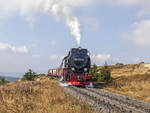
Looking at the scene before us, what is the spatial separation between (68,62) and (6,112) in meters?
18.7

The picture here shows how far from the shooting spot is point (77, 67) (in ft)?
85.9

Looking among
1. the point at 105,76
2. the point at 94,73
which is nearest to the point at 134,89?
the point at 105,76

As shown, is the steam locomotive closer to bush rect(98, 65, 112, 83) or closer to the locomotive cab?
the locomotive cab

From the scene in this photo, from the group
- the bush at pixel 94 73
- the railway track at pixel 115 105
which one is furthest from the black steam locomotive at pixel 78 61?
the bush at pixel 94 73

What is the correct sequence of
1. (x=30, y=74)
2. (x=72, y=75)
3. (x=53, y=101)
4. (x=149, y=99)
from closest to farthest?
(x=53, y=101), (x=149, y=99), (x=72, y=75), (x=30, y=74)

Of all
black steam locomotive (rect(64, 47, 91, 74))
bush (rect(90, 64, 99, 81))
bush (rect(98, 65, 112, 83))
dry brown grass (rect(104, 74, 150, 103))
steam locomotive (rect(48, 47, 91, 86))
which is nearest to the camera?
dry brown grass (rect(104, 74, 150, 103))

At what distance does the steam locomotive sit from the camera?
83.5 feet

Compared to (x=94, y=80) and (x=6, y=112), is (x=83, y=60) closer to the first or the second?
(x=94, y=80)

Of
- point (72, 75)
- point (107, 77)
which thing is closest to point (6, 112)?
point (72, 75)

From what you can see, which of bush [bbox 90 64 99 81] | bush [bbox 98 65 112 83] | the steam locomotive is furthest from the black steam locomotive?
bush [bbox 90 64 99 81]

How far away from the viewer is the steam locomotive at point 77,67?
2544cm

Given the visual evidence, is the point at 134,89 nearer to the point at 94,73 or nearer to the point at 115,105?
the point at 115,105

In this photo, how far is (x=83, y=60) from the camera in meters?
26.3

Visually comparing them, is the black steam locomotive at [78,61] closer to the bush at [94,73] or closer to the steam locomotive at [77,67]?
the steam locomotive at [77,67]
